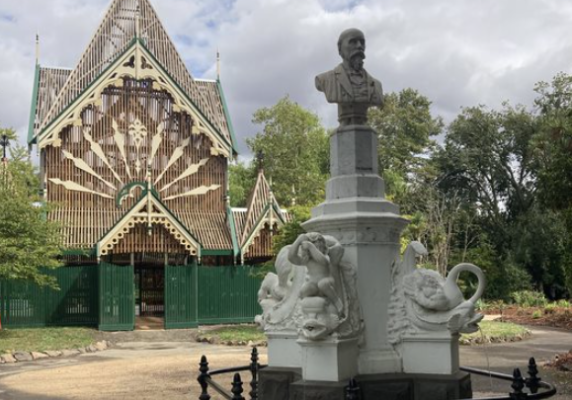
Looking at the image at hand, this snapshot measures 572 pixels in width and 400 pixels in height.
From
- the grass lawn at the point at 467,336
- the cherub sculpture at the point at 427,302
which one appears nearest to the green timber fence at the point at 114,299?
the grass lawn at the point at 467,336

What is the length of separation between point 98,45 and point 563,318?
74.7 ft

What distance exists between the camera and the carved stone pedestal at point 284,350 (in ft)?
23.8

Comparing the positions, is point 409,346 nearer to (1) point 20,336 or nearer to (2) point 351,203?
(2) point 351,203

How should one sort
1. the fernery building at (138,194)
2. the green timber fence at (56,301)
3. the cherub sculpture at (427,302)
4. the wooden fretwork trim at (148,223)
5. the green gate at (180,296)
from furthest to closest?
1. the green gate at (180,296)
2. the fernery building at (138,194)
3. the wooden fretwork trim at (148,223)
4. the green timber fence at (56,301)
5. the cherub sculpture at (427,302)

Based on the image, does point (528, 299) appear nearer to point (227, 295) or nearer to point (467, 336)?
point (467, 336)

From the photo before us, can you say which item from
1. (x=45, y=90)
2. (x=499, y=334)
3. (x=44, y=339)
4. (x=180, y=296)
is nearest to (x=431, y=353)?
(x=499, y=334)

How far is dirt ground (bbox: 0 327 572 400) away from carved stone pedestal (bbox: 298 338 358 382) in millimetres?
4358

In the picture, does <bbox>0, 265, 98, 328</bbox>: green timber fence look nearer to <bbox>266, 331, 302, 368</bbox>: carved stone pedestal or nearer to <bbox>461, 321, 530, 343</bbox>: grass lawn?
<bbox>461, 321, 530, 343</bbox>: grass lawn

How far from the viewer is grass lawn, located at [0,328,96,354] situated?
19.8m

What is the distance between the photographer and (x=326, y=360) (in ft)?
21.6

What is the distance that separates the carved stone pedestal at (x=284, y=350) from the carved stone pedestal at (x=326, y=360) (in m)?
0.47

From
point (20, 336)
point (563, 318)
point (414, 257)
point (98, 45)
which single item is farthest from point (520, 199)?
point (414, 257)

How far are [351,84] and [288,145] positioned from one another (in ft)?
136

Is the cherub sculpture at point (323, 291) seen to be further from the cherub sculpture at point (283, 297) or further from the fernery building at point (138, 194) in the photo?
the fernery building at point (138, 194)
